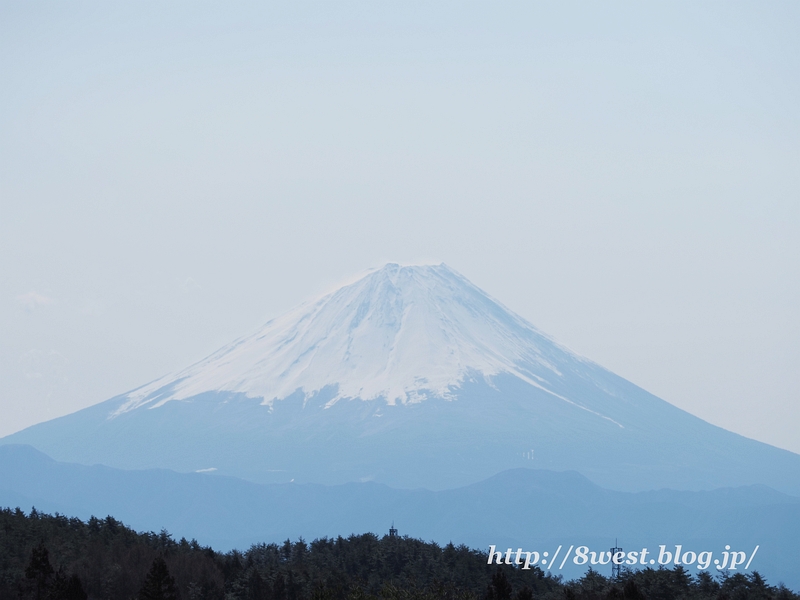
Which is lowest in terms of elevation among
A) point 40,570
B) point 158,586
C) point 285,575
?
point 158,586

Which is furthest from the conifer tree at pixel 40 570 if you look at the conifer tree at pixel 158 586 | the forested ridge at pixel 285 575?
the conifer tree at pixel 158 586

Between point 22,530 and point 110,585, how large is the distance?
8.64 m

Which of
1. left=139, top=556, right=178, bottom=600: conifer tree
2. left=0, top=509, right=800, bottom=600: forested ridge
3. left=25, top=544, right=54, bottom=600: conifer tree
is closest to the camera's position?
left=25, top=544, right=54, bottom=600: conifer tree

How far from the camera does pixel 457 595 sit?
151 feet

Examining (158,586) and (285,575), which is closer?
(158,586)

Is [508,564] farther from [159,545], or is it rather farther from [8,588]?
[8,588]

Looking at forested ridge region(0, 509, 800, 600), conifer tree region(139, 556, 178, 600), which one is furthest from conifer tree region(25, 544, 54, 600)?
conifer tree region(139, 556, 178, 600)

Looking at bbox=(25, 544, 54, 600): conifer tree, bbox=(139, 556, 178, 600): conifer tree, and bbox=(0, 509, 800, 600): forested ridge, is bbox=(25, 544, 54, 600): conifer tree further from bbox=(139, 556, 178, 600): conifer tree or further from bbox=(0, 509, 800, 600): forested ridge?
bbox=(139, 556, 178, 600): conifer tree

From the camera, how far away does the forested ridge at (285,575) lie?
143 ft

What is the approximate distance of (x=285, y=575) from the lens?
54.8m

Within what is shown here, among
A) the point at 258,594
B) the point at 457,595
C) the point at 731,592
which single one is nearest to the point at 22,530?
the point at 258,594

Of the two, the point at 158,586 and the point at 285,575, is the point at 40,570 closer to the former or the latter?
the point at 158,586

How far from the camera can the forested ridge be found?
43.7 metres

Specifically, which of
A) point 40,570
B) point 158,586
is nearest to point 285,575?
point 158,586
